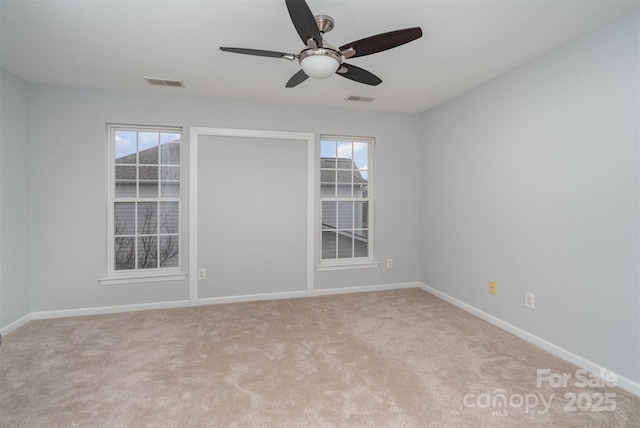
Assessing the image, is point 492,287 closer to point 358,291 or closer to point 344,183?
point 358,291

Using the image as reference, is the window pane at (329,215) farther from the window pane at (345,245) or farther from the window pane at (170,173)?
the window pane at (170,173)

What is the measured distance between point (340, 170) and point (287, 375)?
274 centimetres

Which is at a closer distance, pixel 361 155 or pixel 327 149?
pixel 327 149

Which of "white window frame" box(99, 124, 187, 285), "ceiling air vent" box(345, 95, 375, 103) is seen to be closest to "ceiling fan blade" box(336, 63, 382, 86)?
"ceiling air vent" box(345, 95, 375, 103)

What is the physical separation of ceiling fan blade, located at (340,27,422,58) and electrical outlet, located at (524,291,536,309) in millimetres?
2401

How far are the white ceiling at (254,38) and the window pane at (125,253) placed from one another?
173 cm

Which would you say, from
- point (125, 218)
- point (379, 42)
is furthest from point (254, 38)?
point (125, 218)

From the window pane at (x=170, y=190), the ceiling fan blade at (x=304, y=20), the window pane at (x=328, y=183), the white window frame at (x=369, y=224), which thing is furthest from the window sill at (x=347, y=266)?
the ceiling fan blade at (x=304, y=20)

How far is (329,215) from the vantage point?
13.8 feet

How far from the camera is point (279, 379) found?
215 centimetres

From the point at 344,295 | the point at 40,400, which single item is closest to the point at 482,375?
the point at 344,295

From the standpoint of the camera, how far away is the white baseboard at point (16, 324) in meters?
2.85

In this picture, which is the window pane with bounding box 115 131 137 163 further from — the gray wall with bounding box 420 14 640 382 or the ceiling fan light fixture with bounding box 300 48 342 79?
the gray wall with bounding box 420 14 640 382

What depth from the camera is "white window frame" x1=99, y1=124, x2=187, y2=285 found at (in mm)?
3465
